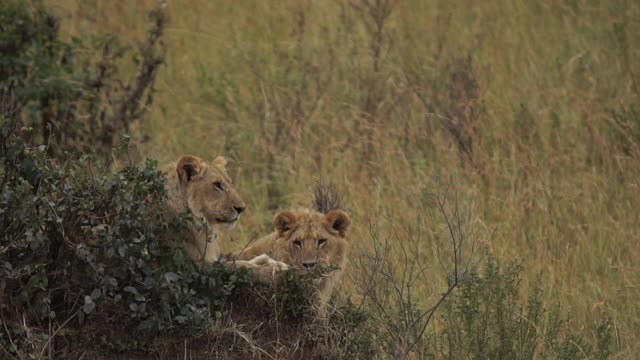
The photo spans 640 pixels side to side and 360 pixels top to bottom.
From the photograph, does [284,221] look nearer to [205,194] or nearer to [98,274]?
[205,194]

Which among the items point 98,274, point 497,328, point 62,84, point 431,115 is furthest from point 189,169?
point 431,115

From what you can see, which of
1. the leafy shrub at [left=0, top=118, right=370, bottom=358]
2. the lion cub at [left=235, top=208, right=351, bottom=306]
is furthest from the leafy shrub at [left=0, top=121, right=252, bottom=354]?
the lion cub at [left=235, top=208, right=351, bottom=306]

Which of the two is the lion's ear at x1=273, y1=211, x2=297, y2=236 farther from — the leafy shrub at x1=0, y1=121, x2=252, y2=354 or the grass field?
the leafy shrub at x1=0, y1=121, x2=252, y2=354

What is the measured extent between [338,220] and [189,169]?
0.97m

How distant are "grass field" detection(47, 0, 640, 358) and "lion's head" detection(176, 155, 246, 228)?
132 cm

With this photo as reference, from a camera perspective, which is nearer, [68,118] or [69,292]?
[69,292]

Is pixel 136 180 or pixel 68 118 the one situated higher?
pixel 136 180

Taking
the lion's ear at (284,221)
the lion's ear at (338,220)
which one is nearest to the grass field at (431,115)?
the lion's ear at (338,220)

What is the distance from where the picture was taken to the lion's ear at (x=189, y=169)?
6332 millimetres

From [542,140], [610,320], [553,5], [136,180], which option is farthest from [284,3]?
[136,180]

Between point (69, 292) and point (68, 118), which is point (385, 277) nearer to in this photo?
point (69, 292)

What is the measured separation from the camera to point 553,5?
480 inches

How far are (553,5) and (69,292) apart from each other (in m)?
7.90

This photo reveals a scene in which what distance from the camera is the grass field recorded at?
836 centimetres
